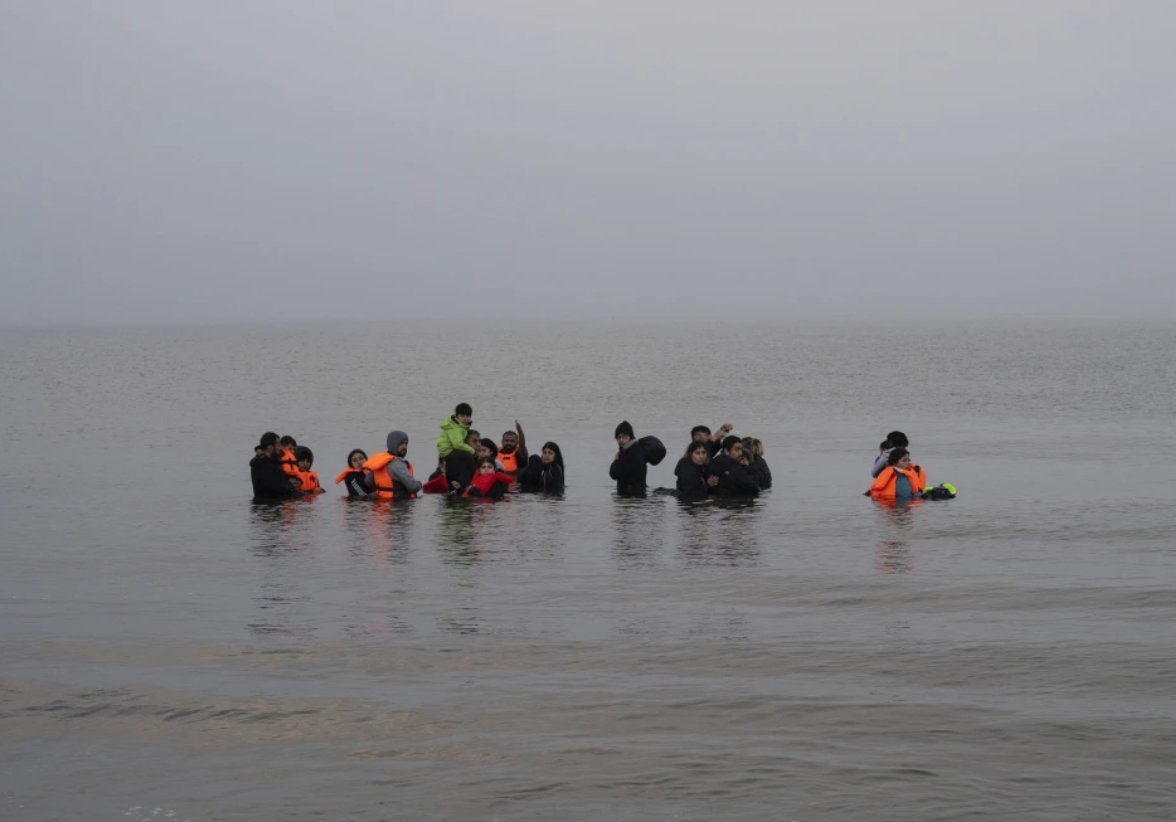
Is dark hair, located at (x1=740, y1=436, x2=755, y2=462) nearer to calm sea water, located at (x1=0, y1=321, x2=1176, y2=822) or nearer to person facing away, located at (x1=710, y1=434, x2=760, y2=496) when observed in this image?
person facing away, located at (x1=710, y1=434, x2=760, y2=496)

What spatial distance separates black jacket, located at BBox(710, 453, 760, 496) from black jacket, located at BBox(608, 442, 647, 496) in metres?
1.53

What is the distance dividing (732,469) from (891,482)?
2.47 meters

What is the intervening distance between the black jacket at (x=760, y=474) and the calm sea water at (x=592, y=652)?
422mm

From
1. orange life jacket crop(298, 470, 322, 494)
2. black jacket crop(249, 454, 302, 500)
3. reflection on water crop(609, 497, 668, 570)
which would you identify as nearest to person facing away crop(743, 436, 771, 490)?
reflection on water crop(609, 497, 668, 570)

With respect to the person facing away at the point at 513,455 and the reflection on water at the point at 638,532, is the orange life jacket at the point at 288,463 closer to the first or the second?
the person facing away at the point at 513,455

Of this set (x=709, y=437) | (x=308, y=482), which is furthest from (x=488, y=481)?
(x=709, y=437)

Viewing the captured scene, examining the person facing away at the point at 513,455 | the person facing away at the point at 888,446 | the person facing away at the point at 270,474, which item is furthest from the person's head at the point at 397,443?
the person facing away at the point at 888,446

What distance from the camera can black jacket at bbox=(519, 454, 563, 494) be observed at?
67.9 ft

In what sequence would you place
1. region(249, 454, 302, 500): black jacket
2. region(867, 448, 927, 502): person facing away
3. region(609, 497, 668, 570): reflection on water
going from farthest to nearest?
region(867, 448, 927, 502): person facing away
region(249, 454, 302, 500): black jacket
region(609, 497, 668, 570): reflection on water

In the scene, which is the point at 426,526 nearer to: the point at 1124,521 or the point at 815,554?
the point at 815,554

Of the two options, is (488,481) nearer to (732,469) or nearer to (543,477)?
(543,477)

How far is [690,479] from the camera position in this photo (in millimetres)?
18984

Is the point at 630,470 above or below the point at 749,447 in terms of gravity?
below

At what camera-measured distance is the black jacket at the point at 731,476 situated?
1888 cm
